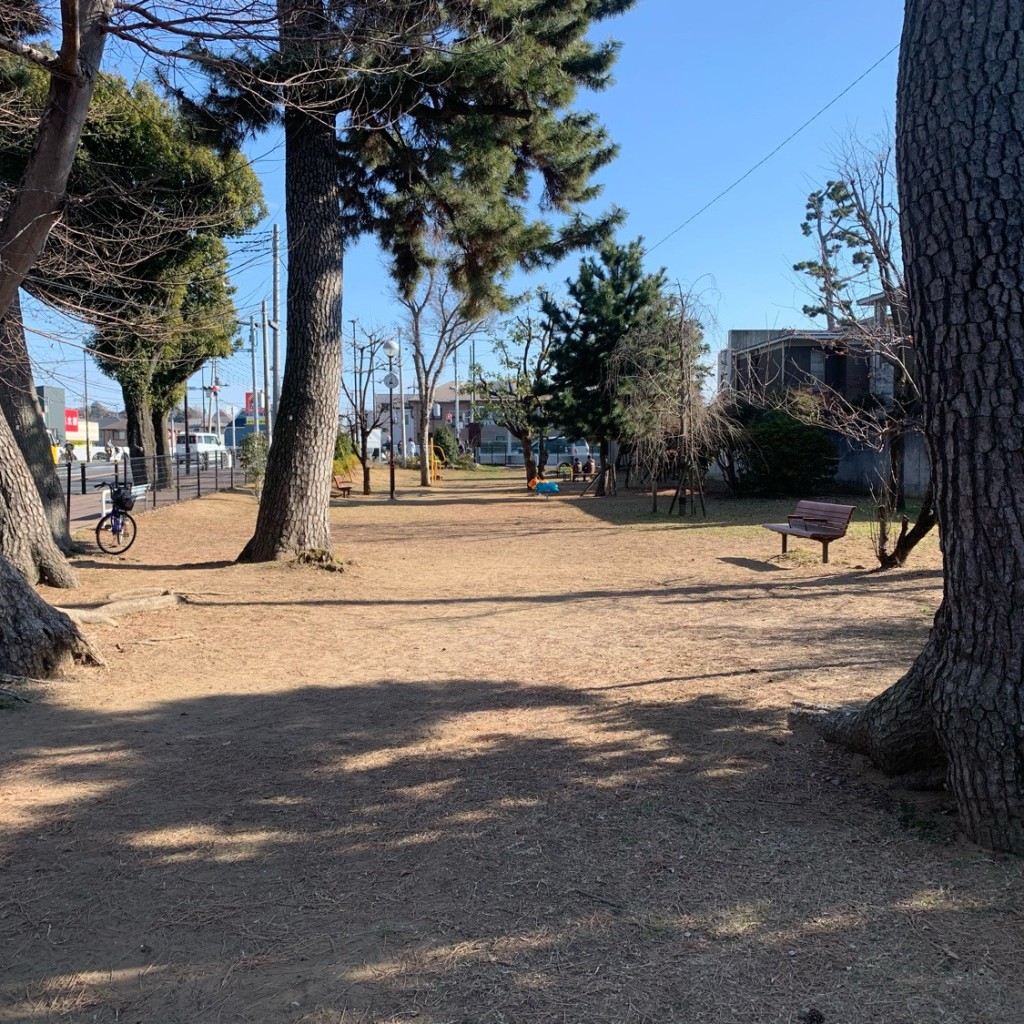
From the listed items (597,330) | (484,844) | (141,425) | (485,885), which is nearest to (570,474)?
(597,330)

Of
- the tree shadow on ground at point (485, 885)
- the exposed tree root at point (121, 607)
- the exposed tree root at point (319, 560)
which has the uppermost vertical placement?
the exposed tree root at point (319, 560)

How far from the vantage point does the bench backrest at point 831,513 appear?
12.0 meters

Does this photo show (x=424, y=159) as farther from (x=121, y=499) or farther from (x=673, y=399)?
(x=673, y=399)

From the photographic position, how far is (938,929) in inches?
111

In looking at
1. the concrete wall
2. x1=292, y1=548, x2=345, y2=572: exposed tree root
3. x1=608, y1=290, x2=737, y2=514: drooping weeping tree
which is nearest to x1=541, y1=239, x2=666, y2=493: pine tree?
x1=608, y1=290, x2=737, y2=514: drooping weeping tree

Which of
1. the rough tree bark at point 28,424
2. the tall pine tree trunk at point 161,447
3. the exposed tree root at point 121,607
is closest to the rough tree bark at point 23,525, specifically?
the exposed tree root at point 121,607

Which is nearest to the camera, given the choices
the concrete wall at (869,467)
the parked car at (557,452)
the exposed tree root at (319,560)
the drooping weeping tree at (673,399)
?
the exposed tree root at (319,560)

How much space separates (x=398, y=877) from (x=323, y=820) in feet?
2.16

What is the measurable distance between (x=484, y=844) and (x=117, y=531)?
12.0m

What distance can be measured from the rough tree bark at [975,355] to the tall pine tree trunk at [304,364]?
30.4 ft

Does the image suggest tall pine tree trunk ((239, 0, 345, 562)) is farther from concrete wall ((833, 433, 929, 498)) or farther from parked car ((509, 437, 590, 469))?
parked car ((509, 437, 590, 469))

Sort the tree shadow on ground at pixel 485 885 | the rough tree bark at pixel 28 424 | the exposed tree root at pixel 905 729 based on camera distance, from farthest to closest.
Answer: the rough tree bark at pixel 28 424 → the exposed tree root at pixel 905 729 → the tree shadow on ground at pixel 485 885

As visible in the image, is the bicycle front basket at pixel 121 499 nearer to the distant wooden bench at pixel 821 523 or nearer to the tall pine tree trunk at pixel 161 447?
the distant wooden bench at pixel 821 523

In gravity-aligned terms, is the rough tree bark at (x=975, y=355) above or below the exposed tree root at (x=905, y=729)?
above
